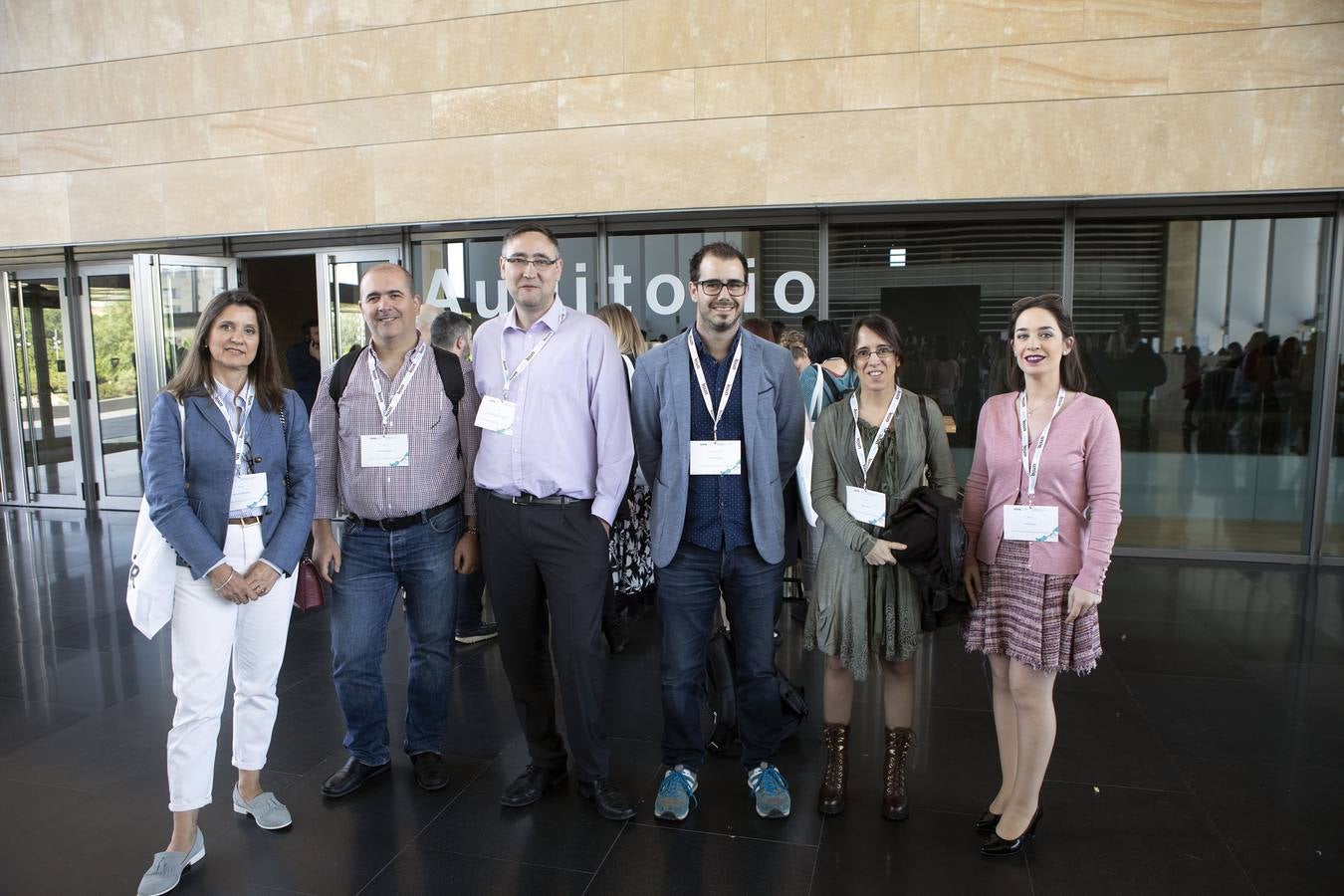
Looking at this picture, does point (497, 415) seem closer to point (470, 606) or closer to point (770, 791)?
point (770, 791)

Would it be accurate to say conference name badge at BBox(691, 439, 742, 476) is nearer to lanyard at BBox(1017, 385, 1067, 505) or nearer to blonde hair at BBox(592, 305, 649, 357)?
lanyard at BBox(1017, 385, 1067, 505)

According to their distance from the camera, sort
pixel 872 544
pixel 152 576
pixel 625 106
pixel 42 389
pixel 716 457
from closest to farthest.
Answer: pixel 152 576 → pixel 872 544 → pixel 716 457 → pixel 625 106 → pixel 42 389

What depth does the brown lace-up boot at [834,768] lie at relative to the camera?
313cm

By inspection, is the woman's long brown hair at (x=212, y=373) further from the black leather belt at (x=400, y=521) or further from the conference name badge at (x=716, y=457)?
the conference name badge at (x=716, y=457)

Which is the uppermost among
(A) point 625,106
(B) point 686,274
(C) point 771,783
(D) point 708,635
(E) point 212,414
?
(A) point 625,106

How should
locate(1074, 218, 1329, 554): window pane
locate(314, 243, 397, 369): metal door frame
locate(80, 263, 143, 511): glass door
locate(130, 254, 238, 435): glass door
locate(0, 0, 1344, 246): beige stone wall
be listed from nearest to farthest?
locate(0, 0, 1344, 246): beige stone wall → locate(1074, 218, 1329, 554): window pane → locate(314, 243, 397, 369): metal door frame → locate(130, 254, 238, 435): glass door → locate(80, 263, 143, 511): glass door

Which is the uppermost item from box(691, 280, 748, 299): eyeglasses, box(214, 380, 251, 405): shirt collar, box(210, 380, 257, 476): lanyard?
box(691, 280, 748, 299): eyeglasses

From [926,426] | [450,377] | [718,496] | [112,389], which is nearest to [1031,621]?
[926,426]

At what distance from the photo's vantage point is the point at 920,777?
341 centimetres

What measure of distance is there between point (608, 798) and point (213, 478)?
67.6 inches

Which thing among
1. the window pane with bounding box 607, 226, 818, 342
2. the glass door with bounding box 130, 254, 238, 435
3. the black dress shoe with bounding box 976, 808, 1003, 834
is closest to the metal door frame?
the glass door with bounding box 130, 254, 238, 435

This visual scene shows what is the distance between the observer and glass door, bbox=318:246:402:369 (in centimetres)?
817

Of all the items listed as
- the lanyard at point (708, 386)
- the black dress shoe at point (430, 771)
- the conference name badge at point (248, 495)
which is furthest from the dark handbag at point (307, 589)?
the lanyard at point (708, 386)

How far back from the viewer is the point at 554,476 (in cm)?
300
